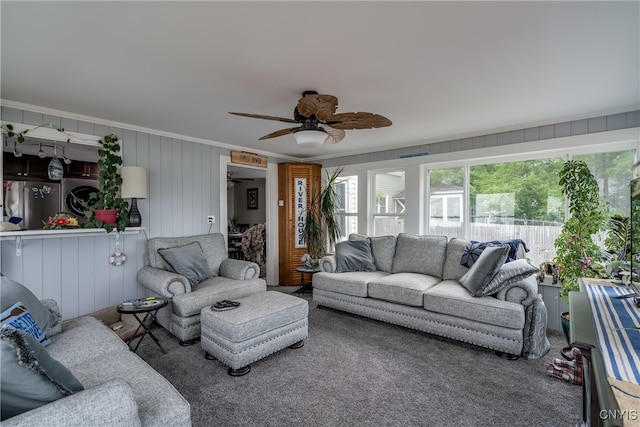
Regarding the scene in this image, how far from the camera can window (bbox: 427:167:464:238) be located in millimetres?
4172

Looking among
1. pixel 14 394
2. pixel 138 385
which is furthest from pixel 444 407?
pixel 14 394

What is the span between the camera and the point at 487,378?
2324 millimetres

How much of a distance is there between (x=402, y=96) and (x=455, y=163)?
1921 millimetres

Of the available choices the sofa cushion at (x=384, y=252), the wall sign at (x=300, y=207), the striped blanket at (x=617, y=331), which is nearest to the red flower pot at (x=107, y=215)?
the wall sign at (x=300, y=207)

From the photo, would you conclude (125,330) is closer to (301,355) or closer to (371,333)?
(301,355)

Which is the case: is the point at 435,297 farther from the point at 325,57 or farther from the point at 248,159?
the point at 248,159

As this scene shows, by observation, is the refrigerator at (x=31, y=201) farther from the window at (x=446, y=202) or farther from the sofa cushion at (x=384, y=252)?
the window at (x=446, y=202)

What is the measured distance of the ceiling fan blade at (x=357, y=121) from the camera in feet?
7.28

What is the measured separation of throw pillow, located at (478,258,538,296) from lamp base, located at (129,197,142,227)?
3720mm

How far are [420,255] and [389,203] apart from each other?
1.21 m

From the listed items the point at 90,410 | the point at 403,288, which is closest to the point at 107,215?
the point at 90,410

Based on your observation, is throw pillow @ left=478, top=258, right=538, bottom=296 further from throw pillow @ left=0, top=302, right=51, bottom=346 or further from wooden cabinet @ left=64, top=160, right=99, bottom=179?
wooden cabinet @ left=64, top=160, right=99, bottom=179

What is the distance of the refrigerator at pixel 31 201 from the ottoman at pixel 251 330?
203 centimetres

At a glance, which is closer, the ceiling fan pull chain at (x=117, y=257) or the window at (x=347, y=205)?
the ceiling fan pull chain at (x=117, y=257)
